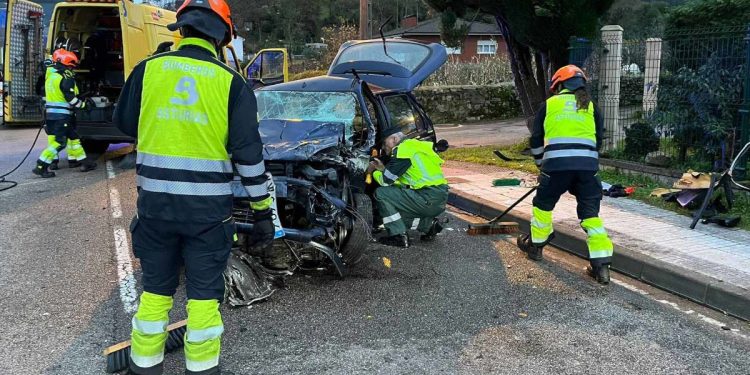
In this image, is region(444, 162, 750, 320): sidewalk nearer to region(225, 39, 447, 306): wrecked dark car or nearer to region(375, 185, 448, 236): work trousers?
region(225, 39, 447, 306): wrecked dark car

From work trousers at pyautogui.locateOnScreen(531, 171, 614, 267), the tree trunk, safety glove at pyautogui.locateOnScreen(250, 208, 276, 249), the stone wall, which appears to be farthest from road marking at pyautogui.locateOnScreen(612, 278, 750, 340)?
the stone wall

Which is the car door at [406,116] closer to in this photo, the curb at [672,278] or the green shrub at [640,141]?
the curb at [672,278]

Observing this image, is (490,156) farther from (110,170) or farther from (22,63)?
(22,63)

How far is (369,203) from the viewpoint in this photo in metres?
5.45

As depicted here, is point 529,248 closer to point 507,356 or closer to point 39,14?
point 507,356

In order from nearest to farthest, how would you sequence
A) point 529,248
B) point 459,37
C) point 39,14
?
point 529,248, point 459,37, point 39,14

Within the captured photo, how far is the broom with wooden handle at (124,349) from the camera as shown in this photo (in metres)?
3.41

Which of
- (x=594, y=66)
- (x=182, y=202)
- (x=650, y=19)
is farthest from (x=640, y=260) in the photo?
(x=650, y=19)

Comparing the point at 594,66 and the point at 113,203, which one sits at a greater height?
the point at 594,66

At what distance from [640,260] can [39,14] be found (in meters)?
12.8

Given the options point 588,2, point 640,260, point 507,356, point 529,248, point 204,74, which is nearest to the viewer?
point 204,74

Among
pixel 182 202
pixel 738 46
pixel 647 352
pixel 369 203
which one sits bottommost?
pixel 647 352

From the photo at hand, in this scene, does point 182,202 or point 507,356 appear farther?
point 507,356

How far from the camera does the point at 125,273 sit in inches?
200
